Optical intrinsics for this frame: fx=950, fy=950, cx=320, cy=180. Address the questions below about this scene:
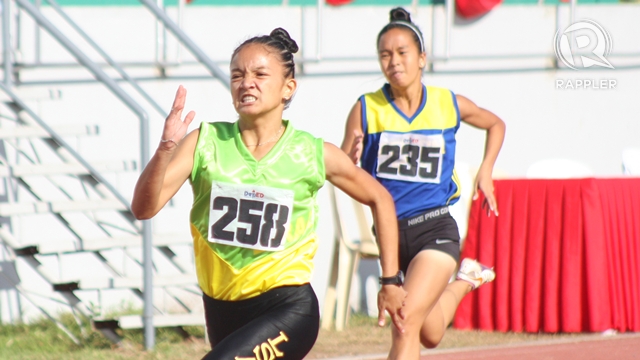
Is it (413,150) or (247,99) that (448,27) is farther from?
(247,99)

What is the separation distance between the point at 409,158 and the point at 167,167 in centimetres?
204

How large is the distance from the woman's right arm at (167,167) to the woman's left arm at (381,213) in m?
0.59

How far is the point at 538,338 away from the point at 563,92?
3.02m

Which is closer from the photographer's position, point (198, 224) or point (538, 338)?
point (198, 224)

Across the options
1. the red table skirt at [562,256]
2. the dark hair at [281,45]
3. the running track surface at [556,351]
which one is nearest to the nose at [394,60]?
the dark hair at [281,45]

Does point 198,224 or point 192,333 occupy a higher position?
point 198,224

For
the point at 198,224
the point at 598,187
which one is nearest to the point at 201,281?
the point at 198,224

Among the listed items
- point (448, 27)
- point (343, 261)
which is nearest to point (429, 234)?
point (343, 261)

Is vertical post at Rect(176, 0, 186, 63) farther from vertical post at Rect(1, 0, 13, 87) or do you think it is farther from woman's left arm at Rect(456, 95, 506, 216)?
woman's left arm at Rect(456, 95, 506, 216)

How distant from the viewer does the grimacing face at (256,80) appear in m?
3.67

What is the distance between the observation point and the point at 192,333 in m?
7.03

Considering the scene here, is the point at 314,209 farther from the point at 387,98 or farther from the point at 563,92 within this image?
the point at 563,92

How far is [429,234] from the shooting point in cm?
515
